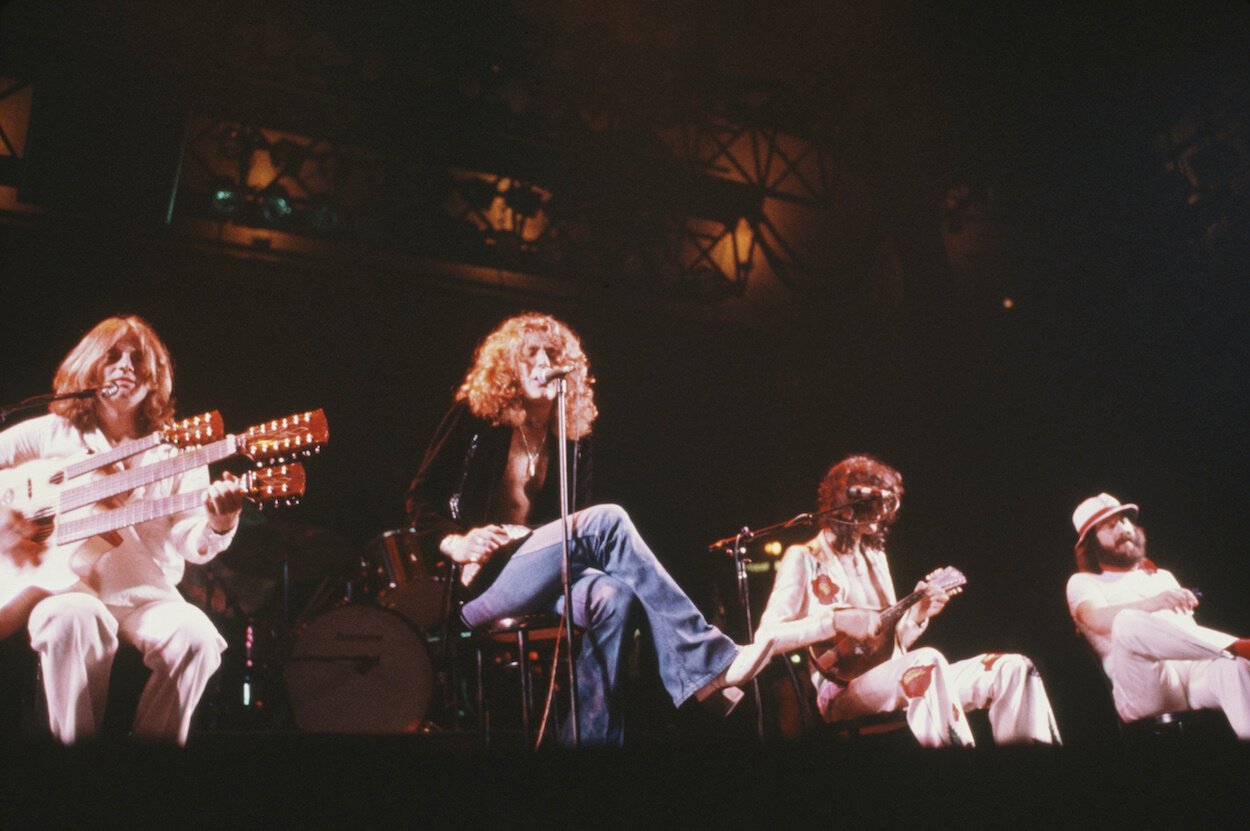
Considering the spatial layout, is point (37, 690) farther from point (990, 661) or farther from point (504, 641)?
point (990, 661)

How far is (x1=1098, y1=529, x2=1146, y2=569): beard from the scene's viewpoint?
452cm

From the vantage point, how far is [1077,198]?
5.70 m

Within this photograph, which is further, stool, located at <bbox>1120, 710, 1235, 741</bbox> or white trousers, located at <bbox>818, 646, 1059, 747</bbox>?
stool, located at <bbox>1120, 710, 1235, 741</bbox>

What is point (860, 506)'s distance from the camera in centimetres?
434

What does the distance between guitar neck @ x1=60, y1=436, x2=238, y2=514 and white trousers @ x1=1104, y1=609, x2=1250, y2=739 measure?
367 cm

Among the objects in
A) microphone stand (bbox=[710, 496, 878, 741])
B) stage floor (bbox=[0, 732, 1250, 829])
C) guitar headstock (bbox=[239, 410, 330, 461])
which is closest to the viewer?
stage floor (bbox=[0, 732, 1250, 829])

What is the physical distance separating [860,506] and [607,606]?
182 centimetres

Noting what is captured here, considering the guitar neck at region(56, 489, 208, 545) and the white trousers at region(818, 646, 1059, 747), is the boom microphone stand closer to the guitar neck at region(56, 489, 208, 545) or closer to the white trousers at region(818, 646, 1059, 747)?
the guitar neck at region(56, 489, 208, 545)

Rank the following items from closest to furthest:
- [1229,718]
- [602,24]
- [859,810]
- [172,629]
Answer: [859,810] → [172,629] → [1229,718] → [602,24]

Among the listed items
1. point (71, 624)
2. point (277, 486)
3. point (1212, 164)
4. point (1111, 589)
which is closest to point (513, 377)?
point (277, 486)

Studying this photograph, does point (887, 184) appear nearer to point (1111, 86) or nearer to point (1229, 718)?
point (1111, 86)

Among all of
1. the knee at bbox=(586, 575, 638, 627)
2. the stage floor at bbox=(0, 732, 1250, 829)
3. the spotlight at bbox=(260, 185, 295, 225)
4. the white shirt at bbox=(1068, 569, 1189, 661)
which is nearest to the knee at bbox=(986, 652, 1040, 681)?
the white shirt at bbox=(1068, 569, 1189, 661)

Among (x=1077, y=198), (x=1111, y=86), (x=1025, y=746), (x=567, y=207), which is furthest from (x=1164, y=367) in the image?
(x=1025, y=746)

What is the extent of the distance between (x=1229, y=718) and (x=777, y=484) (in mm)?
2914
